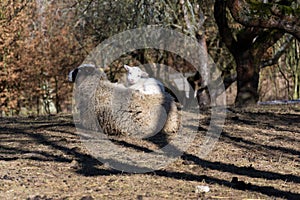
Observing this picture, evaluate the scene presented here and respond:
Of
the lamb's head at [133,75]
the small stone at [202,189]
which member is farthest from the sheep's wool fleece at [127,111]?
the small stone at [202,189]

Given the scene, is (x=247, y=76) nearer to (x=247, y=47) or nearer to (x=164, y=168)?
(x=247, y=47)

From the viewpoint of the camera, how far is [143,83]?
25.2 ft

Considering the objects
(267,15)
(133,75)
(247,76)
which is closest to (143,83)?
(133,75)

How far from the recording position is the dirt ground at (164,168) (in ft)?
15.1

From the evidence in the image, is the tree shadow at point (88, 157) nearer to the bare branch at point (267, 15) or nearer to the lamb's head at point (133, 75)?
the lamb's head at point (133, 75)

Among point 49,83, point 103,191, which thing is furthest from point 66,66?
point 103,191

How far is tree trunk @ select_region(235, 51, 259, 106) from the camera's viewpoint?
12.5 metres

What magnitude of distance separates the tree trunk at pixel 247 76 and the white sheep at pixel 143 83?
15.9 feet

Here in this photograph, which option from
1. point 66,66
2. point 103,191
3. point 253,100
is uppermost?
point 66,66

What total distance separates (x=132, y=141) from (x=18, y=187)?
8.39ft

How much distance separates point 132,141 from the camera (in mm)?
7105

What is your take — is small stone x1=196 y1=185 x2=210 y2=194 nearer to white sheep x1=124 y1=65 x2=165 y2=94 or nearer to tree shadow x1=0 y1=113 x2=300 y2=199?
tree shadow x1=0 y1=113 x2=300 y2=199

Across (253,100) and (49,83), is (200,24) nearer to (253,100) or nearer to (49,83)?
(253,100)

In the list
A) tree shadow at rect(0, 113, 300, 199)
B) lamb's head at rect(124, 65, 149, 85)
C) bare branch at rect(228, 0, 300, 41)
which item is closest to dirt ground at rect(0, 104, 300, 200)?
tree shadow at rect(0, 113, 300, 199)
